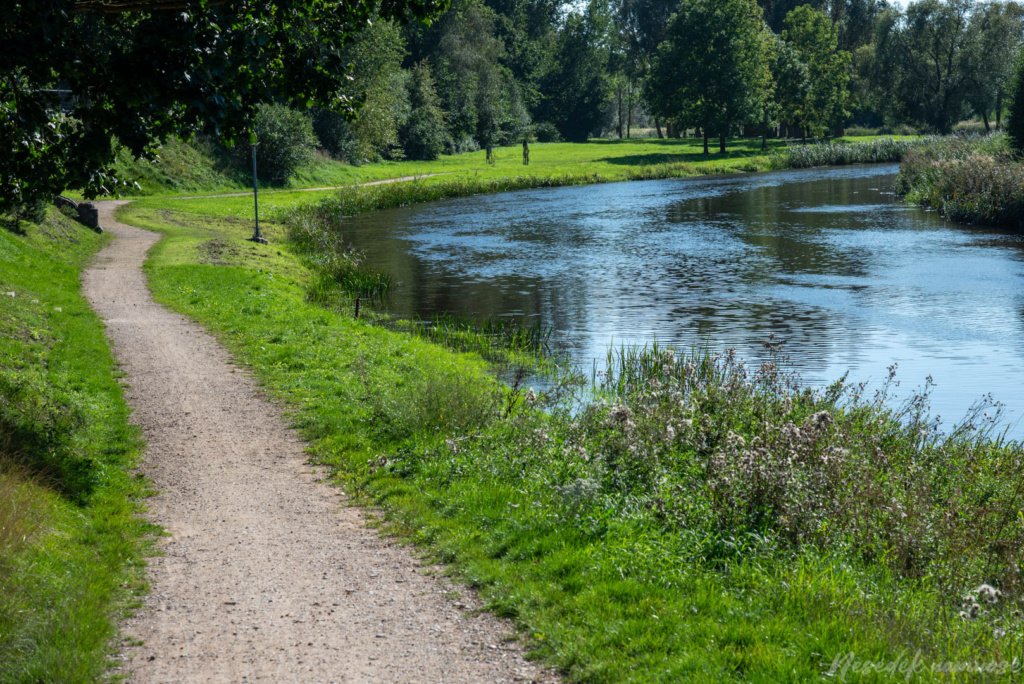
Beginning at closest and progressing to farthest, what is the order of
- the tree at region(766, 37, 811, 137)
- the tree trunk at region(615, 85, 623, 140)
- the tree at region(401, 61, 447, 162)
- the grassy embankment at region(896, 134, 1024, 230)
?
the grassy embankment at region(896, 134, 1024, 230)
the tree at region(401, 61, 447, 162)
the tree at region(766, 37, 811, 137)
the tree trunk at region(615, 85, 623, 140)

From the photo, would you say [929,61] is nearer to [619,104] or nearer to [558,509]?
[619,104]

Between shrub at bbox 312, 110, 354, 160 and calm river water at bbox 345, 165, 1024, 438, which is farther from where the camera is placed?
shrub at bbox 312, 110, 354, 160

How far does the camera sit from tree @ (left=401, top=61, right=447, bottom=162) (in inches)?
3105

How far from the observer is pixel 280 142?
53.0m

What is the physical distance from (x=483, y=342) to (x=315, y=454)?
30.6 ft

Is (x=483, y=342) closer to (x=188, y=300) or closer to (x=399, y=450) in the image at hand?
(x=188, y=300)

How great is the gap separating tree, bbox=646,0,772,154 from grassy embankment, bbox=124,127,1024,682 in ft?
241

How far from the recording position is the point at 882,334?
22062mm

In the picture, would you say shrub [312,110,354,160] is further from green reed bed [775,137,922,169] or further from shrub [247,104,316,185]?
green reed bed [775,137,922,169]

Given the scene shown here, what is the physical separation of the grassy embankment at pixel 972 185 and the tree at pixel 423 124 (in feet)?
123

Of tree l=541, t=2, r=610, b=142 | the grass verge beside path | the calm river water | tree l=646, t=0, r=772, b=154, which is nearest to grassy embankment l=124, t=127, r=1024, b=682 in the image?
the grass verge beside path

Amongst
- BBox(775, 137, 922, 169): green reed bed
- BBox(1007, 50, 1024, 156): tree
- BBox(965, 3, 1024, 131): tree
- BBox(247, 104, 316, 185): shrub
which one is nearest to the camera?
BBox(1007, 50, 1024, 156): tree

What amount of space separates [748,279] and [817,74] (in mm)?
75152

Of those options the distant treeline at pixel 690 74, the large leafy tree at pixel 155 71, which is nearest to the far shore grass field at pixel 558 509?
the large leafy tree at pixel 155 71
